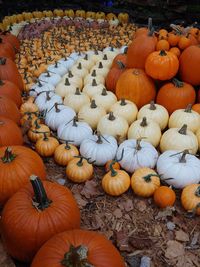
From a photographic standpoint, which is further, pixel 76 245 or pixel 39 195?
pixel 39 195

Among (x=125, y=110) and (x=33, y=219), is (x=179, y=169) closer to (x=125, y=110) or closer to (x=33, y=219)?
(x=125, y=110)

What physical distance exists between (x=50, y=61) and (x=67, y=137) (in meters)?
2.51

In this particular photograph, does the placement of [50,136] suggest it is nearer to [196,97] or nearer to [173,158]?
[173,158]

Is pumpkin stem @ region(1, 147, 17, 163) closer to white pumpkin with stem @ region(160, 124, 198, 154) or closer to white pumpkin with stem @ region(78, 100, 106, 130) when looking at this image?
white pumpkin with stem @ region(78, 100, 106, 130)

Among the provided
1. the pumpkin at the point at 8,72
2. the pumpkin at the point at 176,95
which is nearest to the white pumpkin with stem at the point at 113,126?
the pumpkin at the point at 176,95

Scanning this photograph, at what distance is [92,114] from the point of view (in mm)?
3936

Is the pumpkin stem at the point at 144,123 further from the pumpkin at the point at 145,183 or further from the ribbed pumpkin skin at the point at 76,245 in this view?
the ribbed pumpkin skin at the point at 76,245

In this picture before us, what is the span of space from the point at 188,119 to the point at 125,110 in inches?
30.7

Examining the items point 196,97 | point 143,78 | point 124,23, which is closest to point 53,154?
point 143,78

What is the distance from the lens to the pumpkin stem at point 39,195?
2113mm

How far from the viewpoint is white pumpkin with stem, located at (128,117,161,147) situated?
3.56m

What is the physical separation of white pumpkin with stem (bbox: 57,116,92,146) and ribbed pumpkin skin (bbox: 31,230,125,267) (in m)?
1.69

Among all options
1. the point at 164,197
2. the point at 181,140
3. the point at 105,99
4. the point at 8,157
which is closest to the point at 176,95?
the point at 181,140

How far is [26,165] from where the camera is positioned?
269 centimetres
